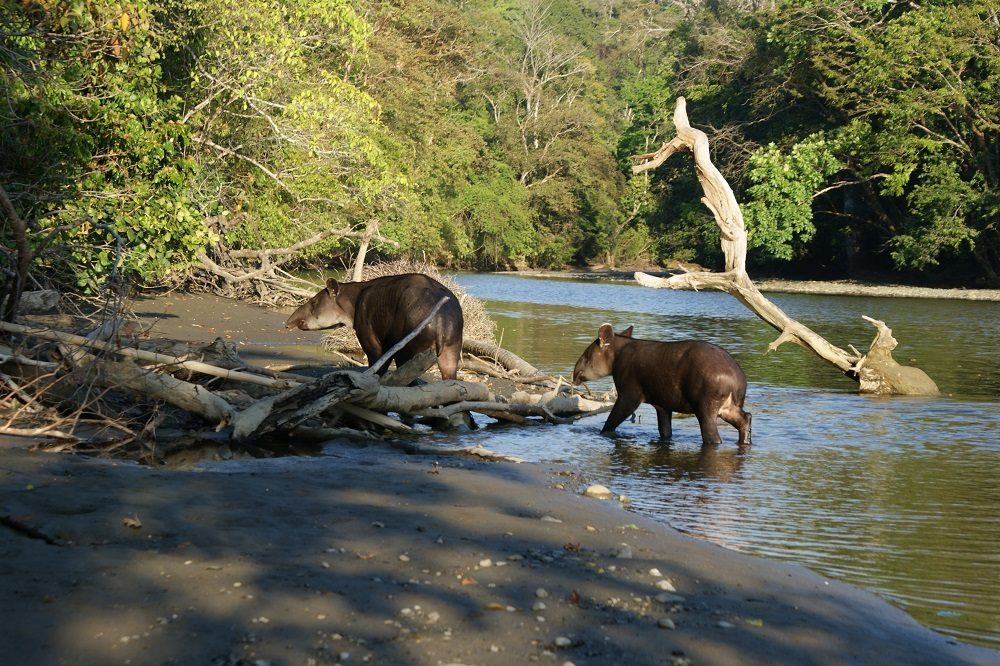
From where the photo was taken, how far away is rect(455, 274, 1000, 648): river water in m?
7.75

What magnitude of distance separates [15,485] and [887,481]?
26.7ft

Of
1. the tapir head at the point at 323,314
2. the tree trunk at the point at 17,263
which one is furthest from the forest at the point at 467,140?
the tapir head at the point at 323,314

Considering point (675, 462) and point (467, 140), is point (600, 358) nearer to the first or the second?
point (675, 462)

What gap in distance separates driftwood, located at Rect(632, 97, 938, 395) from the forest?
741 cm

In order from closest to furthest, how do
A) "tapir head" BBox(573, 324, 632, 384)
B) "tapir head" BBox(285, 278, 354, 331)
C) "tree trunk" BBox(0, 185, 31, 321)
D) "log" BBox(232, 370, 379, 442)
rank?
"tree trunk" BBox(0, 185, 31, 321) < "log" BBox(232, 370, 379, 442) < "tapir head" BBox(573, 324, 632, 384) < "tapir head" BBox(285, 278, 354, 331)

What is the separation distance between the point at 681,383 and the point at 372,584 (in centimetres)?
743

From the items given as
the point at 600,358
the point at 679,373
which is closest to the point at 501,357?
the point at 600,358

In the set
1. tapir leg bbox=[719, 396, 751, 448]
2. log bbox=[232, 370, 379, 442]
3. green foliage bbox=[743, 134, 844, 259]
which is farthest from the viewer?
green foliage bbox=[743, 134, 844, 259]

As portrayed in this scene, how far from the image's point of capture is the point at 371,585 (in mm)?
5770

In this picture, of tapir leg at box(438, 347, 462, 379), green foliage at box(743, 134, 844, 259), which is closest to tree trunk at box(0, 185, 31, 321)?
tapir leg at box(438, 347, 462, 379)

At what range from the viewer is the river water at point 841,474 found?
25.4ft

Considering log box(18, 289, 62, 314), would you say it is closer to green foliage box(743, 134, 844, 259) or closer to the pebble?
the pebble

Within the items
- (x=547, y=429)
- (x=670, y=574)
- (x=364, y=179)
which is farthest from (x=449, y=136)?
(x=670, y=574)

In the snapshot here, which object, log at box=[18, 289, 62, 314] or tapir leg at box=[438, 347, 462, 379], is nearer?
tapir leg at box=[438, 347, 462, 379]
